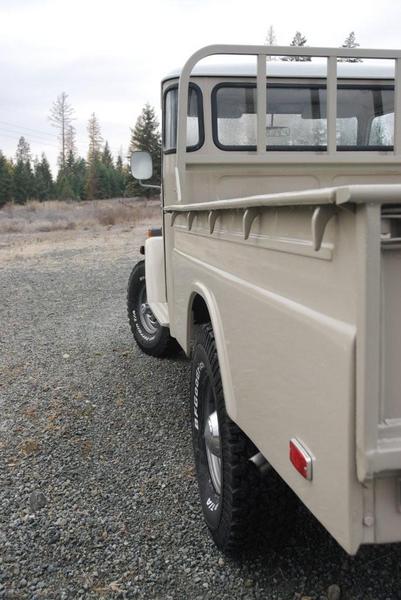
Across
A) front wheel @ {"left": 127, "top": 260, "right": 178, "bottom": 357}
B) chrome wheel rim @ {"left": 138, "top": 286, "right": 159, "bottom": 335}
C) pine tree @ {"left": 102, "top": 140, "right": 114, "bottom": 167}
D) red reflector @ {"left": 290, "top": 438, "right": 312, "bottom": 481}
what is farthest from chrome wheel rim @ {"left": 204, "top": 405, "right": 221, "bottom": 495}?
pine tree @ {"left": 102, "top": 140, "right": 114, "bottom": 167}

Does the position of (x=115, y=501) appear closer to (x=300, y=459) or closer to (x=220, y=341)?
(x=220, y=341)

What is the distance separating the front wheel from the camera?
5.20 m

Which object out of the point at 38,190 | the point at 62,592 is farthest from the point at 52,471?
the point at 38,190

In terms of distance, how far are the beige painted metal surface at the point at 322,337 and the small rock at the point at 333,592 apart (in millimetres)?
810

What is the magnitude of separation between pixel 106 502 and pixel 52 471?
0.52 metres

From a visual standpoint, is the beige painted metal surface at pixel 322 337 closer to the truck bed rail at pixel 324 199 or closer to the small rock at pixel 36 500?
the truck bed rail at pixel 324 199

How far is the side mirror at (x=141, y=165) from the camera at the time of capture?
14.8ft

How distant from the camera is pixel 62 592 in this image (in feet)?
7.50

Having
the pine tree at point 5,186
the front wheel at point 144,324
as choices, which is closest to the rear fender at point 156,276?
the front wheel at point 144,324

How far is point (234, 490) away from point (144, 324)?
3.51m

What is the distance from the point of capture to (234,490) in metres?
2.17

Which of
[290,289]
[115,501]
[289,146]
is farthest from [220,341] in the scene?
[289,146]

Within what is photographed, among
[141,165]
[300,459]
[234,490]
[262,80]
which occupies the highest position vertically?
[262,80]

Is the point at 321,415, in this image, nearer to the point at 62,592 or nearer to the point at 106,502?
the point at 62,592
